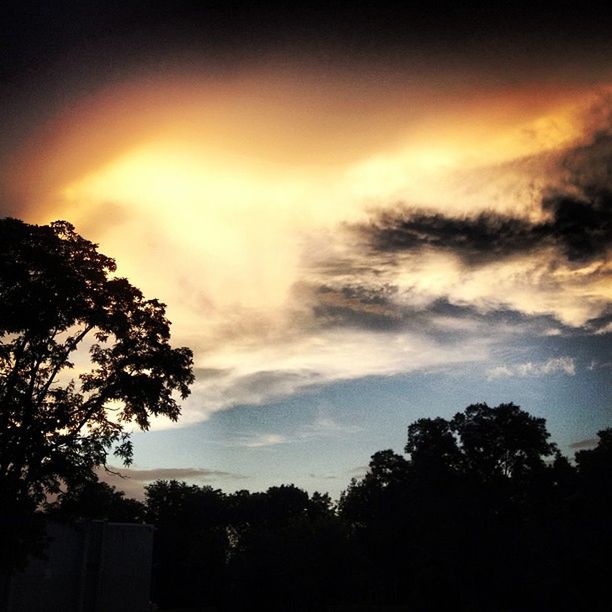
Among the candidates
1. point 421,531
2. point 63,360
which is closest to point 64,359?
point 63,360

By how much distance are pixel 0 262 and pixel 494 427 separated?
60880 mm

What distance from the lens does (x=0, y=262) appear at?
20.5 m

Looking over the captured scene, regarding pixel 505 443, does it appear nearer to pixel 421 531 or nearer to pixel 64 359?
pixel 421 531

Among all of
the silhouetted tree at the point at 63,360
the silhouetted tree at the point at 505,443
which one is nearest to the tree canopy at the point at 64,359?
the silhouetted tree at the point at 63,360

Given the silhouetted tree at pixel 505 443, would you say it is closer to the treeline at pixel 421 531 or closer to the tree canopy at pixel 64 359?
the treeline at pixel 421 531

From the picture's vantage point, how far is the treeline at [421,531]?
1630 inches

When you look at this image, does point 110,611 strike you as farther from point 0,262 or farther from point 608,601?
point 608,601

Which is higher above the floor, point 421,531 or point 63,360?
point 63,360

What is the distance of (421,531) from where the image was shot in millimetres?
60344

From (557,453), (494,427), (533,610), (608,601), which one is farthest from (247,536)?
(557,453)

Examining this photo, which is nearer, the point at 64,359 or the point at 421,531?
the point at 64,359

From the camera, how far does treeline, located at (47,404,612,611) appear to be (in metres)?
41.4

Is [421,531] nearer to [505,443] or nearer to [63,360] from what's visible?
[505,443]

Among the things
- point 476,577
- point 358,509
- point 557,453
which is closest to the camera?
point 476,577
